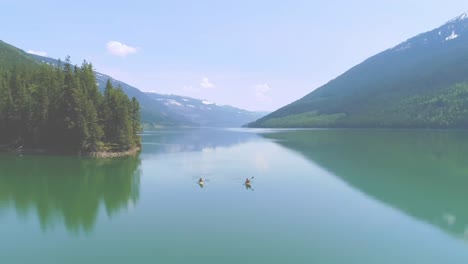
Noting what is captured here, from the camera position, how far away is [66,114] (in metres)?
102

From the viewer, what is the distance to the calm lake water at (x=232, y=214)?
103ft

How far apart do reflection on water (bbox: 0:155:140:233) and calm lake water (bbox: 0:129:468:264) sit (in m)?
0.19

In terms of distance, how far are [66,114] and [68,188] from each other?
4774cm

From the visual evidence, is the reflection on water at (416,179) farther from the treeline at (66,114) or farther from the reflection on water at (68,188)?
the treeline at (66,114)

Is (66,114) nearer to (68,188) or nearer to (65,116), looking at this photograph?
(65,116)

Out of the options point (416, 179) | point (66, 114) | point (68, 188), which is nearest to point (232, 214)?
point (68, 188)

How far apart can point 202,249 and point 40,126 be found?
9064cm

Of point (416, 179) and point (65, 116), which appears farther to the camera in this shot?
point (65, 116)

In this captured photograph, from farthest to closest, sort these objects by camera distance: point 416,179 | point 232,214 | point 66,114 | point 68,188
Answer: point 66,114 → point 416,179 → point 68,188 → point 232,214

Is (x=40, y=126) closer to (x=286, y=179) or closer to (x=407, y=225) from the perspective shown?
(x=286, y=179)

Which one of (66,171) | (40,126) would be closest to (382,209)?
(66,171)

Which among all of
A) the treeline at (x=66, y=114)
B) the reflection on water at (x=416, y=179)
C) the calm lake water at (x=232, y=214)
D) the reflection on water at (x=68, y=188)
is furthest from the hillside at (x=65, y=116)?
the reflection on water at (x=416, y=179)

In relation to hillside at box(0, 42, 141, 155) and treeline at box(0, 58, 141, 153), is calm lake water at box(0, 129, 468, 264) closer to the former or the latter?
hillside at box(0, 42, 141, 155)

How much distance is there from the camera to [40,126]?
10581cm
